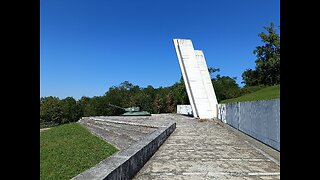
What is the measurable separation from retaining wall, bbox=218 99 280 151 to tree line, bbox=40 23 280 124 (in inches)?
857

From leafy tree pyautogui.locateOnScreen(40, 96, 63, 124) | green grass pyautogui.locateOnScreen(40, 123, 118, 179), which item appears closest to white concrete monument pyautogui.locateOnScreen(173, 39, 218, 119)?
green grass pyautogui.locateOnScreen(40, 123, 118, 179)

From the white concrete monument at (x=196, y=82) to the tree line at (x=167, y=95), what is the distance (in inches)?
432

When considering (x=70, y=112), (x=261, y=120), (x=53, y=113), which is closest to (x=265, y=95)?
(x=261, y=120)

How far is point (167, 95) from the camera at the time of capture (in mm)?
46094

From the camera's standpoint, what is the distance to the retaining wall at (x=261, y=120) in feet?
21.1

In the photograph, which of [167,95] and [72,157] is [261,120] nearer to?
[72,157]

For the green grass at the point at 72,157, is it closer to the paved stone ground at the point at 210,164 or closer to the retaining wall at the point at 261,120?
the paved stone ground at the point at 210,164

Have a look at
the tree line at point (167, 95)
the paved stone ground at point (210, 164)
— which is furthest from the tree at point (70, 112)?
the paved stone ground at point (210, 164)

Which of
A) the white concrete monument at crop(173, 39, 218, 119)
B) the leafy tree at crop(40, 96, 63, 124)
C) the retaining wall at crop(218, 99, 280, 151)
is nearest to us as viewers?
the retaining wall at crop(218, 99, 280, 151)

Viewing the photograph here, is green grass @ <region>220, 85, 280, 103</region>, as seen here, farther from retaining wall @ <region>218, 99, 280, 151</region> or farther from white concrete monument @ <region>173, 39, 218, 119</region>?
retaining wall @ <region>218, 99, 280, 151</region>

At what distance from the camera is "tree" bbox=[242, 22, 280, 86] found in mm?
36344
